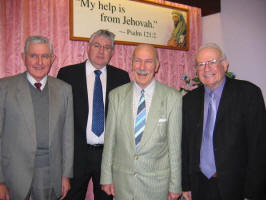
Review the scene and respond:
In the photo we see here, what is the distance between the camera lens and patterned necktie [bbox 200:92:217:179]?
181 centimetres

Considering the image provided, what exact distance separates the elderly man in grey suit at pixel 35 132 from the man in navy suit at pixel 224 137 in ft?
3.58

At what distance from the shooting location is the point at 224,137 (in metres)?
1.77

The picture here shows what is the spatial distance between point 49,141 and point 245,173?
1.55 meters

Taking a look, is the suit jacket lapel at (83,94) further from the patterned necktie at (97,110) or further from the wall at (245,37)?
the wall at (245,37)

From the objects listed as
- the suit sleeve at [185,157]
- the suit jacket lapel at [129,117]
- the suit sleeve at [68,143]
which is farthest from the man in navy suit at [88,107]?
the suit sleeve at [185,157]

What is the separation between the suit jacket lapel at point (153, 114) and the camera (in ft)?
6.11

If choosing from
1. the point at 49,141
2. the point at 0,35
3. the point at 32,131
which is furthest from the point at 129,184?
the point at 0,35

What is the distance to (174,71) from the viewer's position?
3.99 metres

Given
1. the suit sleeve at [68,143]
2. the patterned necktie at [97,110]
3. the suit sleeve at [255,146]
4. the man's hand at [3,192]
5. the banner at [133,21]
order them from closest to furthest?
1. the suit sleeve at [255,146]
2. the man's hand at [3,192]
3. the suit sleeve at [68,143]
4. the patterned necktie at [97,110]
5. the banner at [133,21]

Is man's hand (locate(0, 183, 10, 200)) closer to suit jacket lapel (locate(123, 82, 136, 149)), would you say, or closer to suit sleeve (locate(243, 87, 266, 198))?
suit jacket lapel (locate(123, 82, 136, 149))

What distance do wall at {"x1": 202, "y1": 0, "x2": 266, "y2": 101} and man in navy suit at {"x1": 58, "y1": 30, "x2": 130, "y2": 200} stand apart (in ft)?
7.61

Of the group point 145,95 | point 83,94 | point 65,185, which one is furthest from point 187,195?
point 83,94

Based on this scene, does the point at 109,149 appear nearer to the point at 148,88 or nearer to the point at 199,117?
the point at 148,88

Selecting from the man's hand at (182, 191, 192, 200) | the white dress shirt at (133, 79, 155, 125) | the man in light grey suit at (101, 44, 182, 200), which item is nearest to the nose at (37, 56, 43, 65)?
the man in light grey suit at (101, 44, 182, 200)
